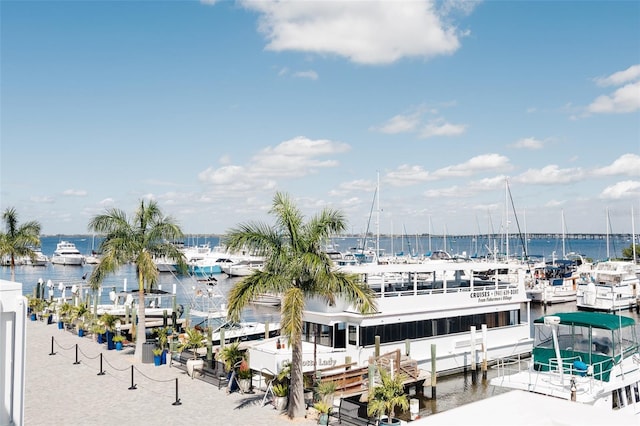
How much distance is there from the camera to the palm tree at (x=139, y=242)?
992 inches

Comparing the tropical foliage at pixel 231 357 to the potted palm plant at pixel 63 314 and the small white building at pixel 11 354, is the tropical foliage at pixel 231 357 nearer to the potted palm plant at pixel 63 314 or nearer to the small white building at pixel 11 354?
the small white building at pixel 11 354

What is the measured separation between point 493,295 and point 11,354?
27.5 metres

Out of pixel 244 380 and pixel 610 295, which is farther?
pixel 610 295

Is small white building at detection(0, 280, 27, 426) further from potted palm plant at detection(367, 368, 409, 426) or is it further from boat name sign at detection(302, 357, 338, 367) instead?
boat name sign at detection(302, 357, 338, 367)

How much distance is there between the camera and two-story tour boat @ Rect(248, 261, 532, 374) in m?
24.5

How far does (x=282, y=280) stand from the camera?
16.2 m

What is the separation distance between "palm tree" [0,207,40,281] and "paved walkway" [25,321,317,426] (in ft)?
63.7

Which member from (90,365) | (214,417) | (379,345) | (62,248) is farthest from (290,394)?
(62,248)

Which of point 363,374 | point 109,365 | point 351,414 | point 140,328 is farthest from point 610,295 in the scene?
point 109,365

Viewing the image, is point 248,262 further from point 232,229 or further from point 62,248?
point 232,229

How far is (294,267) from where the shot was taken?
52.4ft

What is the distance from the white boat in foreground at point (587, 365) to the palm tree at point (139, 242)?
50.5 feet

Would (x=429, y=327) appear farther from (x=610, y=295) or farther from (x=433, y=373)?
(x=610, y=295)

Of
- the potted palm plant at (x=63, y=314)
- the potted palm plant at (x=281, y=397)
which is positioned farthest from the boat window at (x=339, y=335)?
the potted palm plant at (x=63, y=314)
